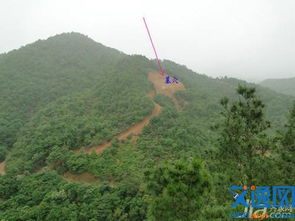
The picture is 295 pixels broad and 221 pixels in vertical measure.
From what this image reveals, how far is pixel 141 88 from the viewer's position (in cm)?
3488

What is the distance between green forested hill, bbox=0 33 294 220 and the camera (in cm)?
1719

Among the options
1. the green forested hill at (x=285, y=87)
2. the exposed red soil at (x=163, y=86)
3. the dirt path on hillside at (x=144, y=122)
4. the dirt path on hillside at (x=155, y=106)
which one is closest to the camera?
the dirt path on hillside at (x=144, y=122)

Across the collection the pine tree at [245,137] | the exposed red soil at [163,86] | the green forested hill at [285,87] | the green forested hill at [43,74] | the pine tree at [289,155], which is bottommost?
the green forested hill at [285,87]

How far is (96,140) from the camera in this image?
25391 millimetres

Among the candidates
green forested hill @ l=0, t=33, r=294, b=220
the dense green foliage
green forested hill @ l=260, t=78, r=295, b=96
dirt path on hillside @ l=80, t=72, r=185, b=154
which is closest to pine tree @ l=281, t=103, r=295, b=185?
green forested hill @ l=0, t=33, r=294, b=220

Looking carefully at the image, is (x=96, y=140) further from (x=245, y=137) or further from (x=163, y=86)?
(x=245, y=137)

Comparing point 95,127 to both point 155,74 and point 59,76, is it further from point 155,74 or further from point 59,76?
point 59,76

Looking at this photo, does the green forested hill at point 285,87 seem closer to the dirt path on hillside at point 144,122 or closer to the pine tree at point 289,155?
the dirt path on hillside at point 144,122

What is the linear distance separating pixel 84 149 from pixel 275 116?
2998cm

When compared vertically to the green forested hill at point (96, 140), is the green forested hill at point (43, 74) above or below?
above

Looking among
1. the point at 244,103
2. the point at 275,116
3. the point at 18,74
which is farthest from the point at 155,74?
the point at 244,103

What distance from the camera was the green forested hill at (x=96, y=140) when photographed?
1719cm

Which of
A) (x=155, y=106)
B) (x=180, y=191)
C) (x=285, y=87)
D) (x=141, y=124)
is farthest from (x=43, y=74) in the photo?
(x=285, y=87)

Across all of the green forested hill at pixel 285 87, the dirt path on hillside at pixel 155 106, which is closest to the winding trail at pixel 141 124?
the dirt path on hillside at pixel 155 106
